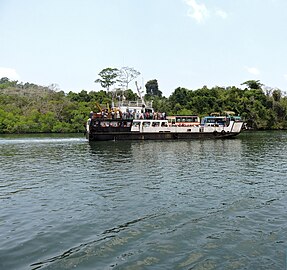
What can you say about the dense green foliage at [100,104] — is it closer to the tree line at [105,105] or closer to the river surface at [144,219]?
the tree line at [105,105]

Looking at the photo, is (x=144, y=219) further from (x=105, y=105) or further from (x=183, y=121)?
(x=105, y=105)

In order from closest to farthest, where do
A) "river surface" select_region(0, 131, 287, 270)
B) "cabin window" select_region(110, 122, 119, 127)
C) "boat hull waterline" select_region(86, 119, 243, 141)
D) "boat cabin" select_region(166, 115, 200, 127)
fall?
"river surface" select_region(0, 131, 287, 270), "boat hull waterline" select_region(86, 119, 243, 141), "cabin window" select_region(110, 122, 119, 127), "boat cabin" select_region(166, 115, 200, 127)

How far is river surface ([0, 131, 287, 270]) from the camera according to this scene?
8383 millimetres

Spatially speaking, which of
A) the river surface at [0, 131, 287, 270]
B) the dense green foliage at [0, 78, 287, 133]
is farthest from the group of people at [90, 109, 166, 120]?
the dense green foliage at [0, 78, 287, 133]

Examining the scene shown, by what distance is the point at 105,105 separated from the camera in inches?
3209

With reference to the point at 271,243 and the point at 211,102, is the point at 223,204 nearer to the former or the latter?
the point at 271,243

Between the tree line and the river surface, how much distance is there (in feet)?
199

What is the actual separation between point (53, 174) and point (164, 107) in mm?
71982

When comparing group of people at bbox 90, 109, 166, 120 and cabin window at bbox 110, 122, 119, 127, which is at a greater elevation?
group of people at bbox 90, 109, 166, 120

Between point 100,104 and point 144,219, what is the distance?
79.0 meters

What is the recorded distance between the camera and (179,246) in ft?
29.7

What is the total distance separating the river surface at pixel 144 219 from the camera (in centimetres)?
838

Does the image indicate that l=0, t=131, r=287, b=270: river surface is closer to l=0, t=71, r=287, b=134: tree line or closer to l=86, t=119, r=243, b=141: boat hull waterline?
l=86, t=119, r=243, b=141: boat hull waterline

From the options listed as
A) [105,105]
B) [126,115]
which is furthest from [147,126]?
[105,105]
